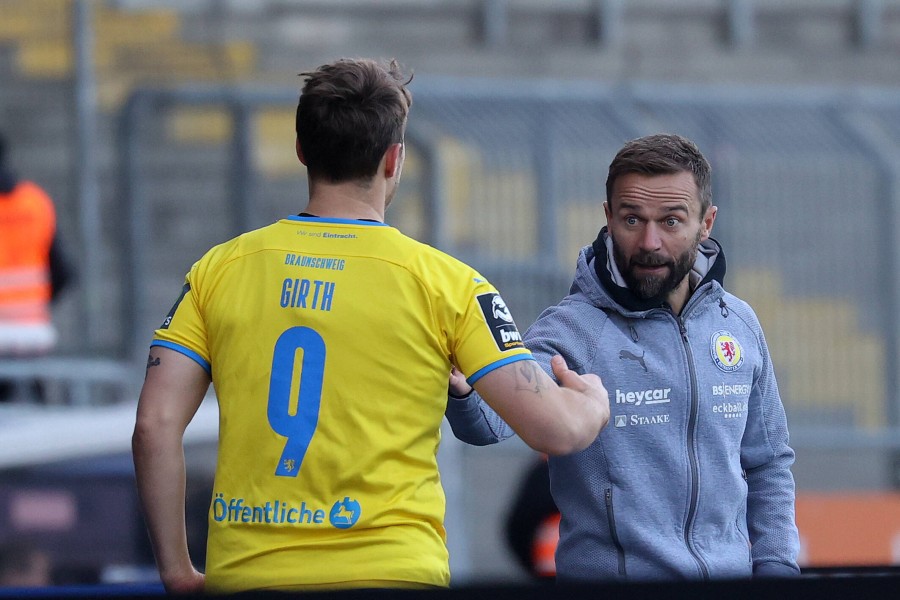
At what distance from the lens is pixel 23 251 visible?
7.72 m

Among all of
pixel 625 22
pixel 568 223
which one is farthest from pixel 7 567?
pixel 625 22

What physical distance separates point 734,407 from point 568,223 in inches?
223

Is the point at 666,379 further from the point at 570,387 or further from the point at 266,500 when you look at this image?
the point at 266,500

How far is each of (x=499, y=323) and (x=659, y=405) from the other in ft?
1.59

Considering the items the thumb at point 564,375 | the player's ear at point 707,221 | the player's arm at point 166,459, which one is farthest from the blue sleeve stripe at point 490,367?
the player's ear at point 707,221

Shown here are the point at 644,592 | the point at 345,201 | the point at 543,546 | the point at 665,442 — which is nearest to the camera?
the point at 644,592

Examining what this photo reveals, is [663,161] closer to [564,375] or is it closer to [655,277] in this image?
[655,277]

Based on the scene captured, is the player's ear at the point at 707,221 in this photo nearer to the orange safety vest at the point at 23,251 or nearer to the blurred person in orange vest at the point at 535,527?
the blurred person in orange vest at the point at 535,527

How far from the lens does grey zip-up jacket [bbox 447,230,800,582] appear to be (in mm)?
2707

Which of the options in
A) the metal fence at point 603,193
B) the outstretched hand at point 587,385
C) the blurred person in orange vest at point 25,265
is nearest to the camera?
the outstretched hand at point 587,385

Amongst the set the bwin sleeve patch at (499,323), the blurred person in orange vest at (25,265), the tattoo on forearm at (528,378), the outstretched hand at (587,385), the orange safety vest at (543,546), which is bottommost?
the orange safety vest at (543,546)

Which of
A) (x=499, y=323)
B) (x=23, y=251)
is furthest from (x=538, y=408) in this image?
(x=23, y=251)

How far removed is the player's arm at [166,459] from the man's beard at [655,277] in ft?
2.77

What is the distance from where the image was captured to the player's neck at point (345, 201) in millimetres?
2490
